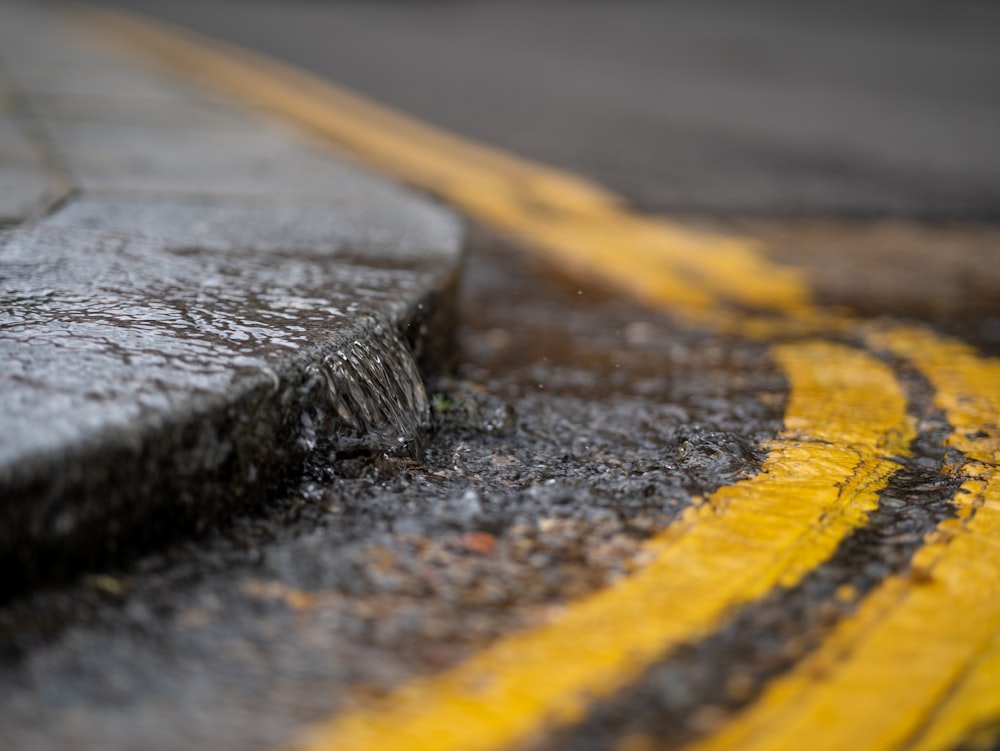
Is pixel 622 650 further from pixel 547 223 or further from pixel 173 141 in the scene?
pixel 173 141

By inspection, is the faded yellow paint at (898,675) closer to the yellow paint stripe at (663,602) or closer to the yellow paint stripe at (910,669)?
the yellow paint stripe at (910,669)

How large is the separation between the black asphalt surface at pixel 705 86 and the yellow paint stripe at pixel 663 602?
2.51 metres

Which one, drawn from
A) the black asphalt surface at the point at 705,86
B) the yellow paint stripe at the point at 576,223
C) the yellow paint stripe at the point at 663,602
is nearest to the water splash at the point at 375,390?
the yellow paint stripe at the point at 663,602

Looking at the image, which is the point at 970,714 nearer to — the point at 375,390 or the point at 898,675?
the point at 898,675

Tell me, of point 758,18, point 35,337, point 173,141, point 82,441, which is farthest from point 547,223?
point 758,18

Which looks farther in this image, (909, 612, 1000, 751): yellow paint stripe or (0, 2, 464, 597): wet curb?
(0, 2, 464, 597): wet curb

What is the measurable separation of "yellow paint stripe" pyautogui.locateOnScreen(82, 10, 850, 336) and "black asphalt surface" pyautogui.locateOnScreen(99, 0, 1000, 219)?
333 millimetres

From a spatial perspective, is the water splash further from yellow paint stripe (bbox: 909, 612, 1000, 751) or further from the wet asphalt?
yellow paint stripe (bbox: 909, 612, 1000, 751)

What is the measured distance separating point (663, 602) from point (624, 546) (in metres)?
0.14

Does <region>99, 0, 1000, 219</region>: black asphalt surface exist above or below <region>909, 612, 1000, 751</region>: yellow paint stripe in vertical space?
above

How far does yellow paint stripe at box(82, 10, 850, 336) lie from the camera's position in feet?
8.74

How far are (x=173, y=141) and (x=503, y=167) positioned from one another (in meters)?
1.55

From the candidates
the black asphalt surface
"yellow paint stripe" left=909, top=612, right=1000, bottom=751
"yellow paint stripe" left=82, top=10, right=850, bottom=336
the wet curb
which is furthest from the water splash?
the black asphalt surface

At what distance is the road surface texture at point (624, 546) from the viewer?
93 centimetres
